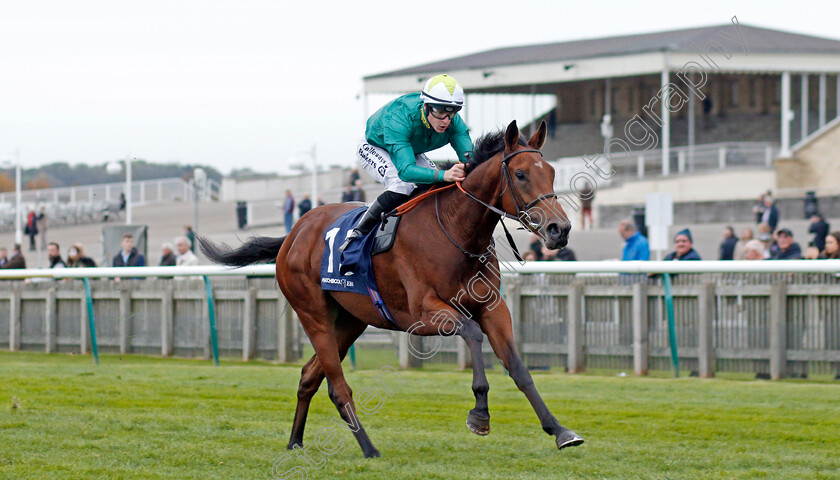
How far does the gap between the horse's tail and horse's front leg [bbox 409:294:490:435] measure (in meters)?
1.96

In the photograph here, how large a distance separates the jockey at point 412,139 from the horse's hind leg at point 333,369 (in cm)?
56

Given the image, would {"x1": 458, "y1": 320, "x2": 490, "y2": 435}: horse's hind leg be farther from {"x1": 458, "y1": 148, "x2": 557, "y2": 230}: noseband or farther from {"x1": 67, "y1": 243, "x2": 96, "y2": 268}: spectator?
{"x1": 67, "y1": 243, "x2": 96, "y2": 268}: spectator

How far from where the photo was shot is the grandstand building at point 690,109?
2528cm

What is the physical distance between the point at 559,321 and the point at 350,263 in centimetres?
464

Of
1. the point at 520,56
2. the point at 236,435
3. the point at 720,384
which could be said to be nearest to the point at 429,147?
the point at 236,435

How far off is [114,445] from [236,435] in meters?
0.71

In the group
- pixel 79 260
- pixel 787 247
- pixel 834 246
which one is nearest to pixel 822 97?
pixel 787 247

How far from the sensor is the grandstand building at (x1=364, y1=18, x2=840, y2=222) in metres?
25.3

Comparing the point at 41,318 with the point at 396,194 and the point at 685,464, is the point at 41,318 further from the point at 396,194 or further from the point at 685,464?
the point at 685,464

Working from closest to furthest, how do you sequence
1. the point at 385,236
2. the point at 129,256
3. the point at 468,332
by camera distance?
the point at 468,332
the point at 385,236
the point at 129,256

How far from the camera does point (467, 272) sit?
17.0 feet

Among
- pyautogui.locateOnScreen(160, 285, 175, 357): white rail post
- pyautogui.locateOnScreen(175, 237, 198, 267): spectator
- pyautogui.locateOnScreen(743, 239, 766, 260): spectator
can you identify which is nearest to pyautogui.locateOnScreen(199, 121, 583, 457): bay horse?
pyautogui.locateOnScreen(743, 239, 766, 260): spectator

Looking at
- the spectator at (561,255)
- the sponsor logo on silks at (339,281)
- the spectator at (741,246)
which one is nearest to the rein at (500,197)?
the sponsor logo on silks at (339,281)

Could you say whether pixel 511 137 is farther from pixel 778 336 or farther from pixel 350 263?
pixel 778 336
